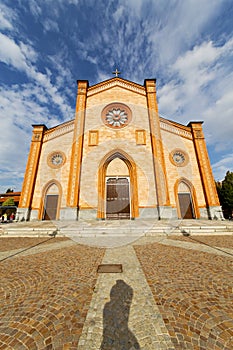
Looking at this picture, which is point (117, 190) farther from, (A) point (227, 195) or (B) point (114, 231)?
(A) point (227, 195)

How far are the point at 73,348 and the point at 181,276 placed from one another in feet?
9.45

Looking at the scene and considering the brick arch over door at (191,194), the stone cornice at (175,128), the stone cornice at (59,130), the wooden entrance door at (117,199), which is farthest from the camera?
the stone cornice at (175,128)

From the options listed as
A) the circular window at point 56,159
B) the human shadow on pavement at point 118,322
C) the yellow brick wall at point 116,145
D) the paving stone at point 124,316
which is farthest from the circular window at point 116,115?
the human shadow on pavement at point 118,322

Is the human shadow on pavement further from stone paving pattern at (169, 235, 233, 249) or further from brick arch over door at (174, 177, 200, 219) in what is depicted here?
brick arch over door at (174, 177, 200, 219)

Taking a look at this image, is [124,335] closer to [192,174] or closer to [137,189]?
[137,189]

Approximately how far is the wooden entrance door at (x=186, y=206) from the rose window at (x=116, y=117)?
10161 millimetres

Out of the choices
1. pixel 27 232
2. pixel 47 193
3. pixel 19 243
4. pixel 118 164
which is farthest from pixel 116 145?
pixel 19 243

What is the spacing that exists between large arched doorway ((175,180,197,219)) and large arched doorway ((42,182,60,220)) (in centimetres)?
1229

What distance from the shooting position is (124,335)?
1.96m

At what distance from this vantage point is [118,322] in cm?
219

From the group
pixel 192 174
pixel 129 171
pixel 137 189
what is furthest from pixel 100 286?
pixel 192 174

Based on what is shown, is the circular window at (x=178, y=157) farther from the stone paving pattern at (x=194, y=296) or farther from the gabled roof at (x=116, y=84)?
the stone paving pattern at (x=194, y=296)

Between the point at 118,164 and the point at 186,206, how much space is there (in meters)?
8.16

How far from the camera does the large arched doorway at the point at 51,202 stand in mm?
14961
